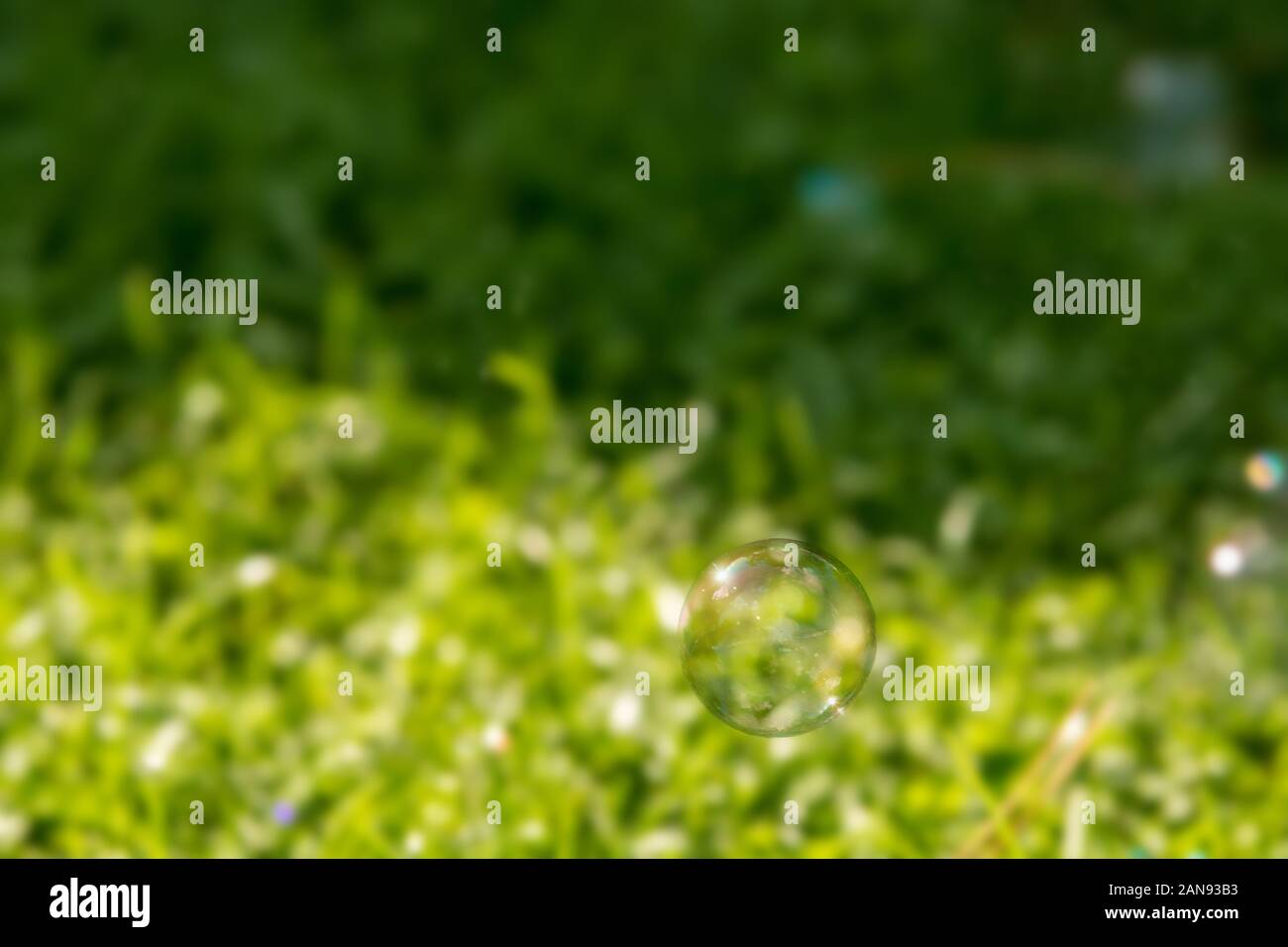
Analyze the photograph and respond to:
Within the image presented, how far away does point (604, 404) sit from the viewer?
3824 millimetres

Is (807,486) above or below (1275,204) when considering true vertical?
below

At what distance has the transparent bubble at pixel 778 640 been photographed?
2.61 meters

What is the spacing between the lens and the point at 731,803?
274cm

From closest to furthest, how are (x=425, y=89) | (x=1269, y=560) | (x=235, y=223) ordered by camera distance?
(x=1269, y=560) < (x=235, y=223) < (x=425, y=89)

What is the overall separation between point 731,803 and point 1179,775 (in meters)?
0.75

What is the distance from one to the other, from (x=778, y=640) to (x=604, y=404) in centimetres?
127

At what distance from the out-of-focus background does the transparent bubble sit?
0.20 m

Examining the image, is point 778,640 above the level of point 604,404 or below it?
below

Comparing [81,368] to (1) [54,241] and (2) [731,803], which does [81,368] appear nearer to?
(1) [54,241]

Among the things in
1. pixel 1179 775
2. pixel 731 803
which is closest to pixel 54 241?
pixel 731 803

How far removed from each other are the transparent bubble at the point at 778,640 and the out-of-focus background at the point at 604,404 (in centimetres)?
20

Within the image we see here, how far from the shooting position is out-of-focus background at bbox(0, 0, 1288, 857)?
277 cm
